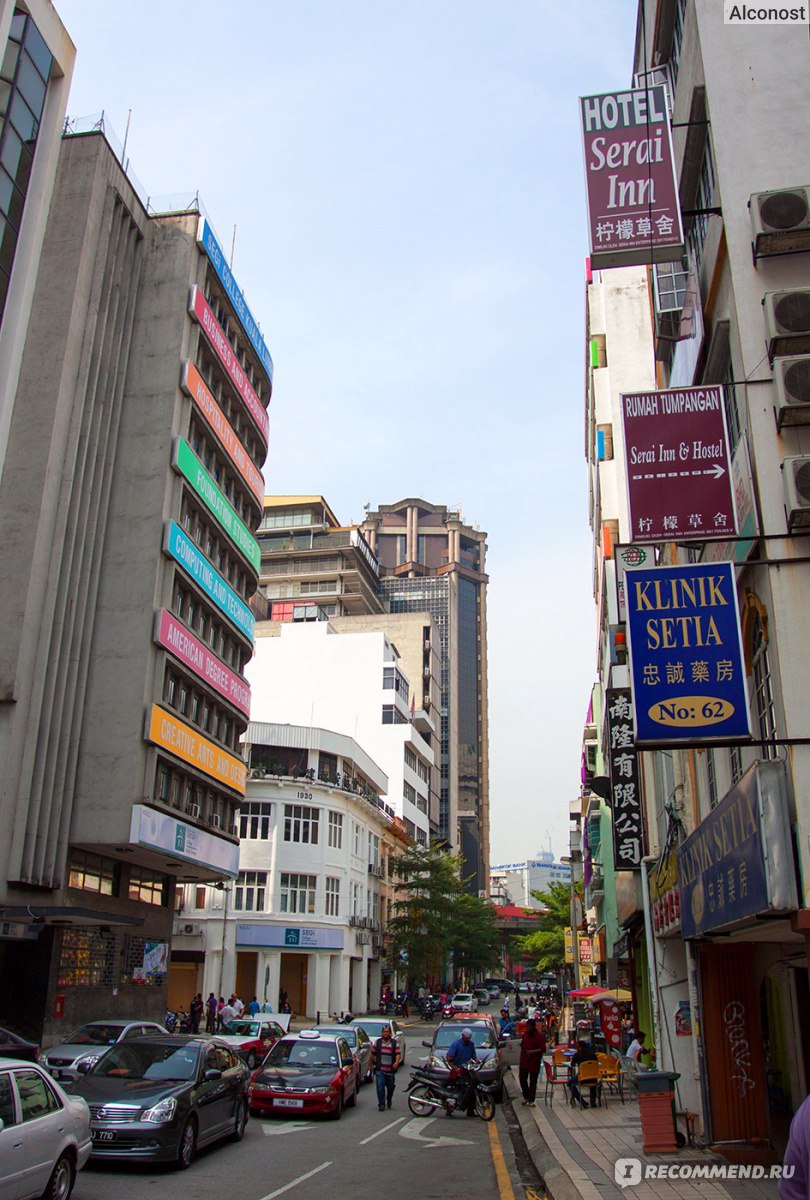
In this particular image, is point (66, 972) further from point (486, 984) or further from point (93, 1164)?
point (486, 984)

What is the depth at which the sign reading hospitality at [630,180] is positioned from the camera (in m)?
12.2

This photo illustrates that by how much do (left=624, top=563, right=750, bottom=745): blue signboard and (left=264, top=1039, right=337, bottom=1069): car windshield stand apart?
11177mm

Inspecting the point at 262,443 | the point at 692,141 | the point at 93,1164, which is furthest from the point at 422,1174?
the point at 262,443

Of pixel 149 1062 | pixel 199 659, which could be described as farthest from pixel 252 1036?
pixel 199 659

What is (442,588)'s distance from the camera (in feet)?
442

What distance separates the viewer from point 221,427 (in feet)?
123

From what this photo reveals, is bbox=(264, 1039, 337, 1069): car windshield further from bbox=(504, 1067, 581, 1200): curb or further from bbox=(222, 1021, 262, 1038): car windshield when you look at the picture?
bbox=(222, 1021, 262, 1038): car windshield

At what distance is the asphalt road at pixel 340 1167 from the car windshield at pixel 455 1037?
469cm

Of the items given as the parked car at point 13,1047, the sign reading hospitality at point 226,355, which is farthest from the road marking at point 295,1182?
the sign reading hospitality at point 226,355

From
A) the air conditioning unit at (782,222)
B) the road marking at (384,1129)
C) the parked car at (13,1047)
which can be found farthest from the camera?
the parked car at (13,1047)

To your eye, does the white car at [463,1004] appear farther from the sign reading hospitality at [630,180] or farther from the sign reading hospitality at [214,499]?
the sign reading hospitality at [630,180]

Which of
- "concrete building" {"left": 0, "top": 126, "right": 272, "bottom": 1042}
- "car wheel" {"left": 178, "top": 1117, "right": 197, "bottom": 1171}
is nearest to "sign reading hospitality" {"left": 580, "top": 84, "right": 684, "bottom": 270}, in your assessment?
"car wheel" {"left": 178, "top": 1117, "right": 197, "bottom": 1171}

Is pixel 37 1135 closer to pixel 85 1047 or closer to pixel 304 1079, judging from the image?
pixel 304 1079

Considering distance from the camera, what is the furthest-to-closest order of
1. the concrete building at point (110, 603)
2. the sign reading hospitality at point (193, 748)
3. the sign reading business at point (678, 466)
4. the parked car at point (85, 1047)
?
the sign reading hospitality at point (193, 748)
the concrete building at point (110, 603)
the parked car at point (85, 1047)
the sign reading business at point (678, 466)
